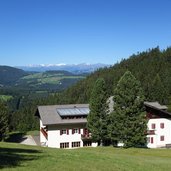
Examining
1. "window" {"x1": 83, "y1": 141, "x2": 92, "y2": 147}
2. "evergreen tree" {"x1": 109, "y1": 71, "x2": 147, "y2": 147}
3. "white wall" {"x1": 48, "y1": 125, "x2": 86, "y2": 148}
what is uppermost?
"evergreen tree" {"x1": 109, "y1": 71, "x2": 147, "y2": 147}

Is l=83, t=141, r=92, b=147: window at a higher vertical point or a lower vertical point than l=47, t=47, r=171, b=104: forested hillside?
lower

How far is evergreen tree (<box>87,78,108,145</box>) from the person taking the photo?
191 ft

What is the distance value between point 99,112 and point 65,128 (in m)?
10.5

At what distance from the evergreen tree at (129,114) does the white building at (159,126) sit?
51.1 ft

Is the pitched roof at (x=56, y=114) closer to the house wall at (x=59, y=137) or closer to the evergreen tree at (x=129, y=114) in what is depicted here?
the house wall at (x=59, y=137)

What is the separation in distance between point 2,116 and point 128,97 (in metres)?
36.1

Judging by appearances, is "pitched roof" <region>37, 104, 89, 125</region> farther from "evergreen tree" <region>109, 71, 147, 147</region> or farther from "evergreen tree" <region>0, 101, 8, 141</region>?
"evergreen tree" <region>109, 71, 147, 147</region>

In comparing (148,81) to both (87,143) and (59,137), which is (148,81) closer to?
(87,143)

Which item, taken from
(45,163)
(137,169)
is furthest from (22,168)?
(137,169)

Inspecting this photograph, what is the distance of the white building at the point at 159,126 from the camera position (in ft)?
227

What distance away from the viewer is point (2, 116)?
78.3 m

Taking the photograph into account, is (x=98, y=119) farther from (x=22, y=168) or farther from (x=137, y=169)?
(x=22, y=168)

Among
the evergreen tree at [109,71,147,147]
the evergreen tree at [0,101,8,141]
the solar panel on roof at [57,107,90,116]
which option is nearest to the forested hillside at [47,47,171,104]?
the solar panel on roof at [57,107,90,116]

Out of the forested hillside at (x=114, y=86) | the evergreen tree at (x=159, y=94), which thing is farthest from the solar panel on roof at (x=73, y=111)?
the evergreen tree at (x=159, y=94)
